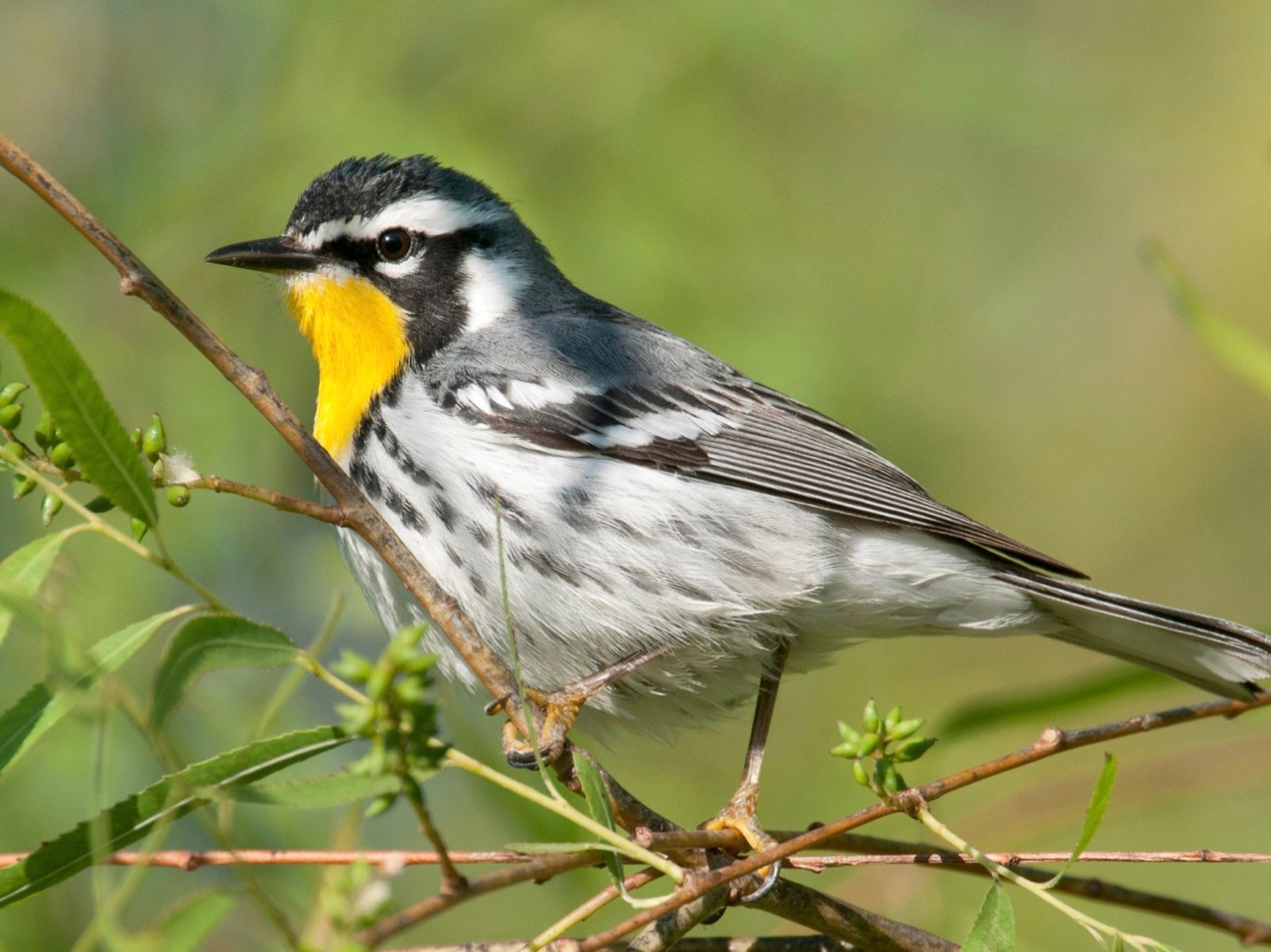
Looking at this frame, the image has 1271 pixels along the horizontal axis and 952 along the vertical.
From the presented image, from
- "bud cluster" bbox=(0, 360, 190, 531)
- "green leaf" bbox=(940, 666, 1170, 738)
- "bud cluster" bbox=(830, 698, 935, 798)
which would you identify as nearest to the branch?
"bud cluster" bbox=(0, 360, 190, 531)

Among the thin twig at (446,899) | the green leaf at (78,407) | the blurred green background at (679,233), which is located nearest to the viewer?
the thin twig at (446,899)

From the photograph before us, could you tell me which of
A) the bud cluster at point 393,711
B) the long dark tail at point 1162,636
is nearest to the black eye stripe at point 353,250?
the long dark tail at point 1162,636

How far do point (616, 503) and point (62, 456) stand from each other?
1515 millimetres

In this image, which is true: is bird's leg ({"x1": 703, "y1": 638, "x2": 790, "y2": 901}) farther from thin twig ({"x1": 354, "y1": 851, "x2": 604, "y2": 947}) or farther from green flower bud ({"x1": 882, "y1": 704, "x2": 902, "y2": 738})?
thin twig ({"x1": 354, "y1": 851, "x2": 604, "y2": 947})

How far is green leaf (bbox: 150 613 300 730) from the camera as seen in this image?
55.6 inches

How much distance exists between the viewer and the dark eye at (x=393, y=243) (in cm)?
344

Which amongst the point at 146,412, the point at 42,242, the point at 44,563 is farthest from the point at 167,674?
the point at 42,242

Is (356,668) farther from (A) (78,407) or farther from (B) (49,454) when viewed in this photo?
(B) (49,454)

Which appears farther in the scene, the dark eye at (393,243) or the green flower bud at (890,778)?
the dark eye at (393,243)

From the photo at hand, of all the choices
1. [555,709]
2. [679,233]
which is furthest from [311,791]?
[679,233]

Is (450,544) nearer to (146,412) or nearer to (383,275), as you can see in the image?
(383,275)

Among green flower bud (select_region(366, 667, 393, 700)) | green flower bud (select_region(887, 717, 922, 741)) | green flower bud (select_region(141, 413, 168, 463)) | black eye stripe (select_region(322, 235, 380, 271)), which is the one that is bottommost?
green flower bud (select_region(366, 667, 393, 700))

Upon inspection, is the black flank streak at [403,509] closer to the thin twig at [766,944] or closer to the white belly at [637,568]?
the white belly at [637,568]

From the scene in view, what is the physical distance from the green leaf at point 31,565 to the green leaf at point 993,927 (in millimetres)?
1202
